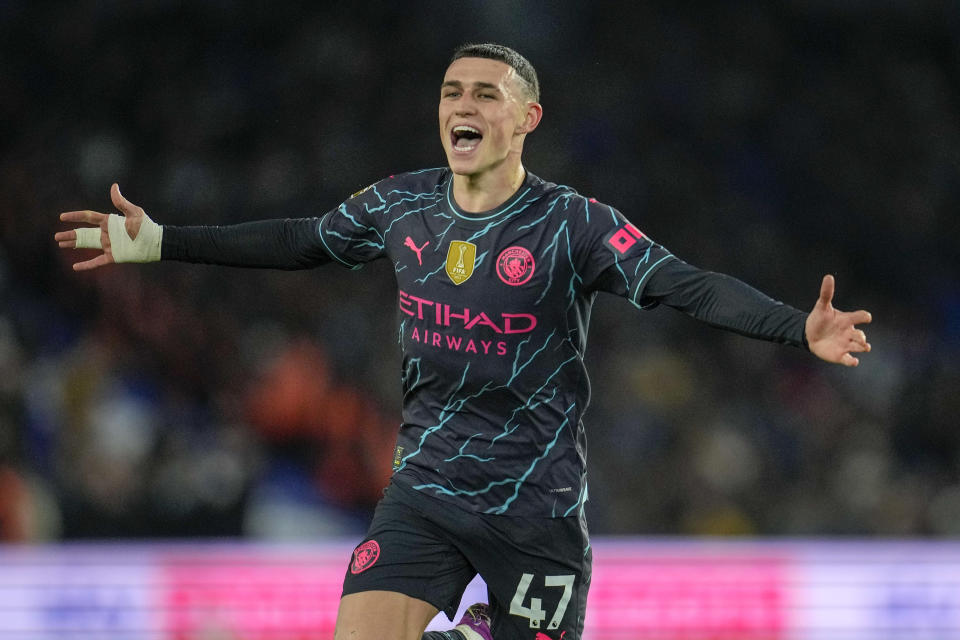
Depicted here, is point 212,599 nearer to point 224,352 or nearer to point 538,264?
point 224,352

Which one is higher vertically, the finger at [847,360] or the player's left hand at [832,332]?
the player's left hand at [832,332]

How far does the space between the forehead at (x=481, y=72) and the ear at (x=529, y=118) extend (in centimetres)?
12

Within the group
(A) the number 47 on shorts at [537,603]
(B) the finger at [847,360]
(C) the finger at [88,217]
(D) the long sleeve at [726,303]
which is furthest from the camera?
(C) the finger at [88,217]

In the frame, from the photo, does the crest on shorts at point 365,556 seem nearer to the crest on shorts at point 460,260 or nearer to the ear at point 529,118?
the crest on shorts at point 460,260

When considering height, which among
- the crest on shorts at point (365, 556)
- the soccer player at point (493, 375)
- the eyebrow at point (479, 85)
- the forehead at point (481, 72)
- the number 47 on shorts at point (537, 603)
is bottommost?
the number 47 on shorts at point (537, 603)

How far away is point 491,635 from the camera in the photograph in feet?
13.5

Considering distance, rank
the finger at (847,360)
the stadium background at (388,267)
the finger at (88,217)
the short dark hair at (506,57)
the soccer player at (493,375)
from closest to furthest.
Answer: the finger at (847,360) → the soccer player at (493,375) → the short dark hair at (506,57) → the finger at (88,217) → the stadium background at (388,267)

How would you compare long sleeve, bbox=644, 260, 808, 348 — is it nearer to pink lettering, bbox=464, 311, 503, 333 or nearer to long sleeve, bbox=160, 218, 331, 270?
pink lettering, bbox=464, 311, 503, 333

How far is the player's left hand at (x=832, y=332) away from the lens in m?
3.34

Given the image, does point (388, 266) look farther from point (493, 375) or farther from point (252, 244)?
point (493, 375)

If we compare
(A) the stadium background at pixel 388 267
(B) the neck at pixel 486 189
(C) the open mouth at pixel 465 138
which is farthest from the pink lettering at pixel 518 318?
(A) the stadium background at pixel 388 267

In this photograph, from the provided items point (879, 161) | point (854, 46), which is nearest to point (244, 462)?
point (879, 161)

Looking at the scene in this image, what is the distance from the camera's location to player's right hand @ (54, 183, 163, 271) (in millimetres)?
4309

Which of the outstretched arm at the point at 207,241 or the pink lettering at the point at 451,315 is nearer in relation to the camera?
the pink lettering at the point at 451,315
